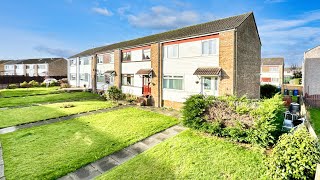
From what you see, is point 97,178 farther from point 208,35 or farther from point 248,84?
point 248,84

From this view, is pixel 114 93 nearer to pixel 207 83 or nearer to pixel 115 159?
pixel 207 83

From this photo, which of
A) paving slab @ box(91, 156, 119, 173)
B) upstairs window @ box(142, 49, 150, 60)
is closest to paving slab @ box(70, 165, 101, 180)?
paving slab @ box(91, 156, 119, 173)

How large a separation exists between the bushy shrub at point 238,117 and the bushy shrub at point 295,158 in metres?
2.13

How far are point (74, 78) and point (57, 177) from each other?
33642mm

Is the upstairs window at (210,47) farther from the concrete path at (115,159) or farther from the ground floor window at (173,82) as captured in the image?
the concrete path at (115,159)

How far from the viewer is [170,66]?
1645 centimetres

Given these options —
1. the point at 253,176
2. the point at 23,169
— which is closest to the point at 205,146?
the point at 253,176

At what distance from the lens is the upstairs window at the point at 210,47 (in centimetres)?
1356

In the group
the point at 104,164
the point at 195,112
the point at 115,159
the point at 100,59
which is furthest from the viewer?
the point at 100,59

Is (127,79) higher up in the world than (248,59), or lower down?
lower down

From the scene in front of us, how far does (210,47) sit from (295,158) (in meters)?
10.3

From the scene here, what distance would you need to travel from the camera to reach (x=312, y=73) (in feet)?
77.0

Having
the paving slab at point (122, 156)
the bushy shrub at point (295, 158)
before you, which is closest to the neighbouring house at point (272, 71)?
the bushy shrub at point (295, 158)

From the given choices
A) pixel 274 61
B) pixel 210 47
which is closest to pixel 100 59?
pixel 210 47
